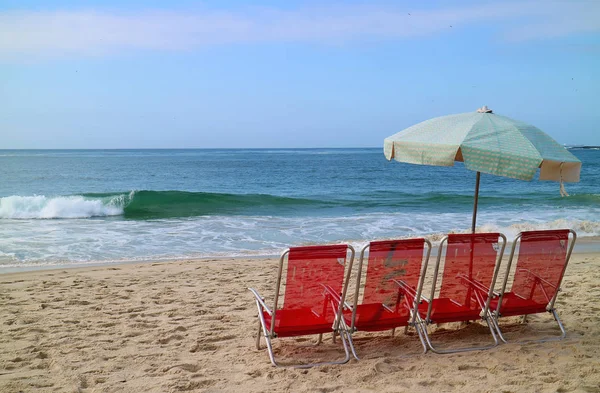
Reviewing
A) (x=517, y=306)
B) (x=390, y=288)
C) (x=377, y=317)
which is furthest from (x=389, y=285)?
(x=517, y=306)

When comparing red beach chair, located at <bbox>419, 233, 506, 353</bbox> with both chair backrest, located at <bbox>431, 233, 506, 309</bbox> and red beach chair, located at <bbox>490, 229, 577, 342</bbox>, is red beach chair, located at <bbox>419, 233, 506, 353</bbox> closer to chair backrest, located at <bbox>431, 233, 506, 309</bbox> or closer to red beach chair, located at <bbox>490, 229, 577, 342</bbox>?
chair backrest, located at <bbox>431, 233, 506, 309</bbox>

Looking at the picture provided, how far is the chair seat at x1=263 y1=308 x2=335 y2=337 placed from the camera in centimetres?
407

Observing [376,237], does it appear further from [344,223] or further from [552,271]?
[552,271]

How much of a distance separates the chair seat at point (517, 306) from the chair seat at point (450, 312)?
20 centimetres

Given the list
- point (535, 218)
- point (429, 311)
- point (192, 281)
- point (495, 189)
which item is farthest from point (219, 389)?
point (495, 189)

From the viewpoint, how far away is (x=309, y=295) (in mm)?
4281

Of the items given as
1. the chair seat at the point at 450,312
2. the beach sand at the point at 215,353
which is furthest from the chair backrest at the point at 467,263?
the beach sand at the point at 215,353

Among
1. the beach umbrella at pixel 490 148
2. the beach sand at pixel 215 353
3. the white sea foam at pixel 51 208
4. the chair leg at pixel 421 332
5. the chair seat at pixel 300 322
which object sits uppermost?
the beach umbrella at pixel 490 148

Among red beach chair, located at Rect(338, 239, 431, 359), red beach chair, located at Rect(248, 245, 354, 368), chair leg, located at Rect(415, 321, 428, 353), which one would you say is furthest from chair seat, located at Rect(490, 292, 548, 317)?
red beach chair, located at Rect(248, 245, 354, 368)

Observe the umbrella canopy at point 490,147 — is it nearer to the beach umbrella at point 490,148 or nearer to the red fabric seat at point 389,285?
the beach umbrella at point 490,148

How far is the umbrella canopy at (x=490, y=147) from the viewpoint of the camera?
4219 mm

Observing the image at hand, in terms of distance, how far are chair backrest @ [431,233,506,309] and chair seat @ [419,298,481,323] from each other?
144mm

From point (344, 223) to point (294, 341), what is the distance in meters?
10.4

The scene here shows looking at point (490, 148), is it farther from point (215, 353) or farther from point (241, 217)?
point (241, 217)
